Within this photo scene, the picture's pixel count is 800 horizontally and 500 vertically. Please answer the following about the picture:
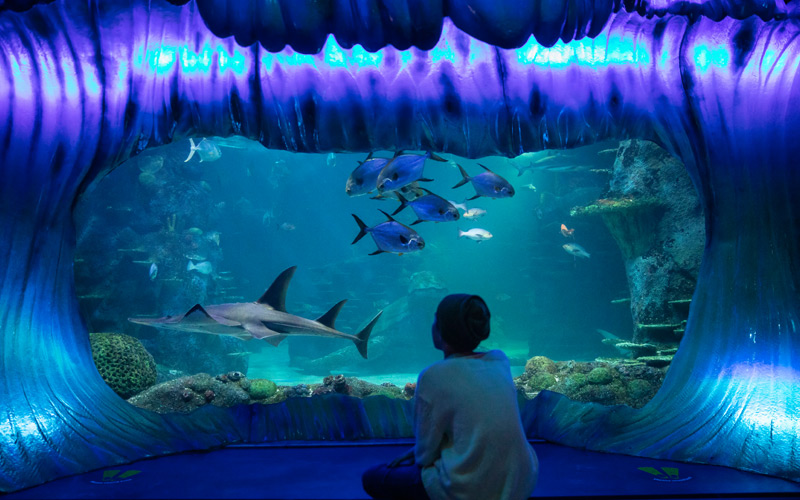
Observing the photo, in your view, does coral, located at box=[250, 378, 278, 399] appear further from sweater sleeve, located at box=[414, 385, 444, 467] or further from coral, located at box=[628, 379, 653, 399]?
coral, located at box=[628, 379, 653, 399]

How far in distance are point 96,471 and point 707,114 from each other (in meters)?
3.62

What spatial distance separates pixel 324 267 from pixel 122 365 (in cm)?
2000

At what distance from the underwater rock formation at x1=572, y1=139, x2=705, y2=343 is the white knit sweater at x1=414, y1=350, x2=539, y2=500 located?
604 centimetres

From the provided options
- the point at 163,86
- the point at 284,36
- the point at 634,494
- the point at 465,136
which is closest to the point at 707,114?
the point at 465,136

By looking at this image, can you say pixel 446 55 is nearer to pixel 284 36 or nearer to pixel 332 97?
pixel 332 97

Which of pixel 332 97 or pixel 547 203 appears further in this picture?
pixel 547 203

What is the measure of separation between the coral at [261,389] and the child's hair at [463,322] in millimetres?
3671

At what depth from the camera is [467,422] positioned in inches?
55.8

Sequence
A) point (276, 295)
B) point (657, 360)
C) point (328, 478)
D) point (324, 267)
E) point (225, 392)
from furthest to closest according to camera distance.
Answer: point (324, 267)
point (657, 360)
point (225, 392)
point (276, 295)
point (328, 478)

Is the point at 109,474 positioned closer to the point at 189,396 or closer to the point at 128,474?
the point at 128,474

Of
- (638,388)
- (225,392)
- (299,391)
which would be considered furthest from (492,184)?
(225,392)

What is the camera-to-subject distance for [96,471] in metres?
2.28

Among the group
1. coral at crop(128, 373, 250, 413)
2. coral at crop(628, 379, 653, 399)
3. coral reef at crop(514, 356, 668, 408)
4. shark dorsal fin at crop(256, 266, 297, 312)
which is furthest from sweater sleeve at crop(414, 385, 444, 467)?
coral at crop(628, 379, 653, 399)

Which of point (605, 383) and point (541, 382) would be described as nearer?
point (605, 383)
